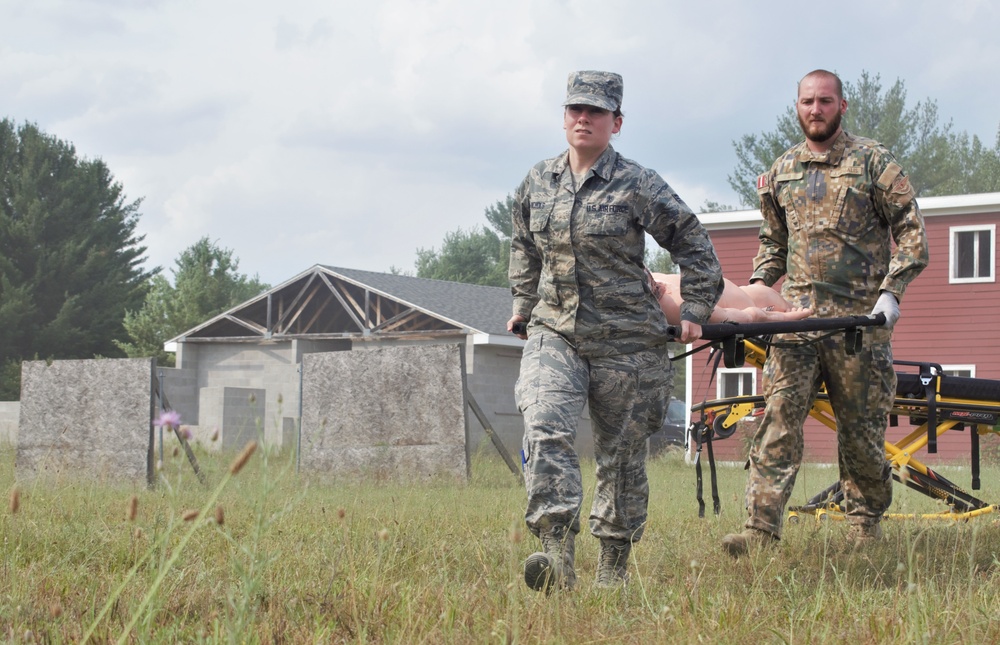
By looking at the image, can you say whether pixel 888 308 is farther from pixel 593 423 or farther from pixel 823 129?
pixel 593 423

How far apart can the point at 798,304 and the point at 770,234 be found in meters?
0.49

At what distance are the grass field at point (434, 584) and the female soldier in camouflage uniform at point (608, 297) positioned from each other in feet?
1.33

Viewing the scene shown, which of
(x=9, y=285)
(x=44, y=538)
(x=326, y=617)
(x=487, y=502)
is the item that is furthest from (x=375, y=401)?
(x=9, y=285)

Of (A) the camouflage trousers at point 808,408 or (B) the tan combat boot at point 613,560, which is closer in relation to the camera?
(B) the tan combat boot at point 613,560

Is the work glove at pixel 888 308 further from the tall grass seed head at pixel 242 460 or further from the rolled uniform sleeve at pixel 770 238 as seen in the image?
the tall grass seed head at pixel 242 460

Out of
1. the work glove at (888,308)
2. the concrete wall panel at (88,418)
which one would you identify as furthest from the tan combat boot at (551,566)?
the concrete wall panel at (88,418)

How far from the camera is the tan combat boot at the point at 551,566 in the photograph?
4176 mm

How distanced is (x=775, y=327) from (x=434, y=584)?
5.78 feet

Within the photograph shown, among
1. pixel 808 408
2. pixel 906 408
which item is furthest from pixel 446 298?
pixel 808 408

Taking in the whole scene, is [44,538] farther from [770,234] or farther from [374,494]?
[374,494]

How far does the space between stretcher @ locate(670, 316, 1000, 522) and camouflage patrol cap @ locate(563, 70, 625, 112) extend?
3.28ft

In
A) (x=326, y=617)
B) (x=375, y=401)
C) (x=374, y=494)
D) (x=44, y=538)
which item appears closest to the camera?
(x=326, y=617)

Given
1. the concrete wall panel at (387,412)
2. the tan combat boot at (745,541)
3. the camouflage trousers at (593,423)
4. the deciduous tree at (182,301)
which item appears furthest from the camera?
the deciduous tree at (182,301)

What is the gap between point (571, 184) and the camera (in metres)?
4.98
